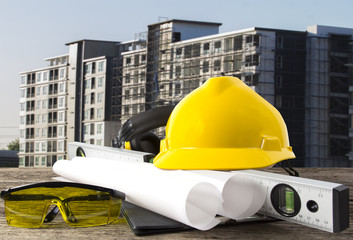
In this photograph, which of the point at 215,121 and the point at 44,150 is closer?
the point at 215,121

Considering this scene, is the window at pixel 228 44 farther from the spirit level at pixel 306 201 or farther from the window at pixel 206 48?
the spirit level at pixel 306 201

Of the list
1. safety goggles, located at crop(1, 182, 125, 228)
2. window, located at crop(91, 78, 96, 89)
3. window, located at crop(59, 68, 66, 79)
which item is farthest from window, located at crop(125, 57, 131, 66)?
safety goggles, located at crop(1, 182, 125, 228)

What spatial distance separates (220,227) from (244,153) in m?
0.20

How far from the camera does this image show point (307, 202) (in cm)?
78

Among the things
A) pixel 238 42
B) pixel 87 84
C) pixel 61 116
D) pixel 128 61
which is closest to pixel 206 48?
pixel 238 42

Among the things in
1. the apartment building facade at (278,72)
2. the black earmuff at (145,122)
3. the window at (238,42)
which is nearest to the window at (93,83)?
the apartment building facade at (278,72)

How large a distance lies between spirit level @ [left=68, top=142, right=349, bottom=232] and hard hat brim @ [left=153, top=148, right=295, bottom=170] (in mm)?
35

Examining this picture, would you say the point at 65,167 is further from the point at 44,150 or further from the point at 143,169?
the point at 44,150

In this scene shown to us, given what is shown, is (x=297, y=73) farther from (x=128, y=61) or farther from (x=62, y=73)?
(x=62, y=73)

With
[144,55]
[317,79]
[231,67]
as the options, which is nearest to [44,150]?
[144,55]

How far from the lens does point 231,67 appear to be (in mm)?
31859

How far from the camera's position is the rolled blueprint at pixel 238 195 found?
843mm

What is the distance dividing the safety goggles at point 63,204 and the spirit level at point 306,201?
27cm

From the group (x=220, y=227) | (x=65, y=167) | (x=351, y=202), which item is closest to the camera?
(x=220, y=227)
